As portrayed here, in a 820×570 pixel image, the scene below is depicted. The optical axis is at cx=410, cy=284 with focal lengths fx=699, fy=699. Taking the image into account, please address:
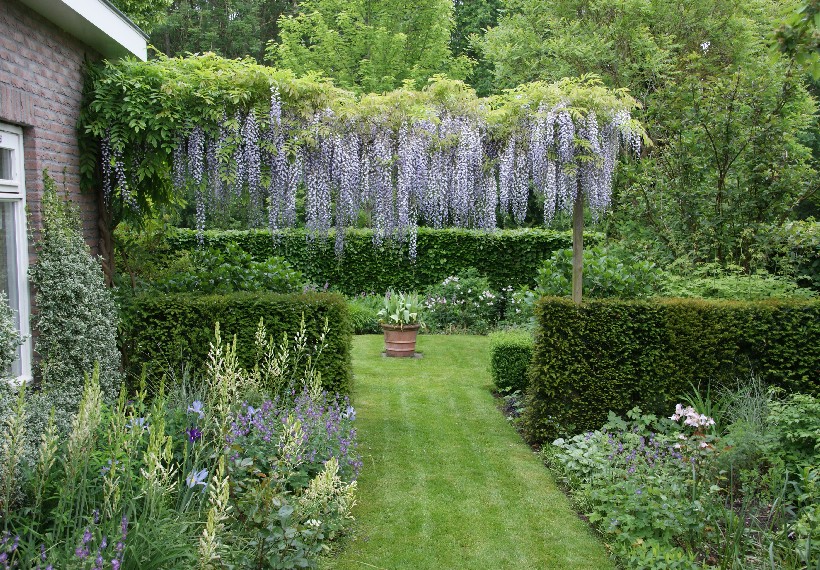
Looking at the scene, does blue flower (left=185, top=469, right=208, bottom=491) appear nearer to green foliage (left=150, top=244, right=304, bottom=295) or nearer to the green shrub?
green foliage (left=150, top=244, right=304, bottom=295)

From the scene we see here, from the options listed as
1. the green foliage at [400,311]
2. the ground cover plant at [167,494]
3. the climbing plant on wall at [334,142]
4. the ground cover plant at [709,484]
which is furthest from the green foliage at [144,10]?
the ground cover plant at [709,484]

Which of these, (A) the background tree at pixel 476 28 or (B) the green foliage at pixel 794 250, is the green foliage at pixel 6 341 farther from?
(A) the background tree at pixel 476 28

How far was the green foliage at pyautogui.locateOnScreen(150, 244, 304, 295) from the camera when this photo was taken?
6793 mm

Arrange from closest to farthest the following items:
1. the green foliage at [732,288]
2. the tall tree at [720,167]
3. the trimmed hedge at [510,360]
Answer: the green foliage at [732,288]
the trimmed hedge at [510,360]
the tall tree at [720,167]

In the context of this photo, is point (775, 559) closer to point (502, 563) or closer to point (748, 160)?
point (502, 563)

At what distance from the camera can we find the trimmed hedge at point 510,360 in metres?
8.05

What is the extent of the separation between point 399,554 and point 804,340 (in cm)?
411

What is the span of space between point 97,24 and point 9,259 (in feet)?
6.22

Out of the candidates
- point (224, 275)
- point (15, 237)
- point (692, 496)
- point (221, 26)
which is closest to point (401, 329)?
point (224, 275)

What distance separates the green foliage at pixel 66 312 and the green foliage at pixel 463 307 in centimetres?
739

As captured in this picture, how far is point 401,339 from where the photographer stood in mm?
10367

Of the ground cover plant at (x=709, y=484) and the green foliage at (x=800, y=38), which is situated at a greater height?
the green foliage at (x=800, y=38)

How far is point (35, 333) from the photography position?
5.09 m

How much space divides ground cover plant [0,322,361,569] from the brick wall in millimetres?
2099
